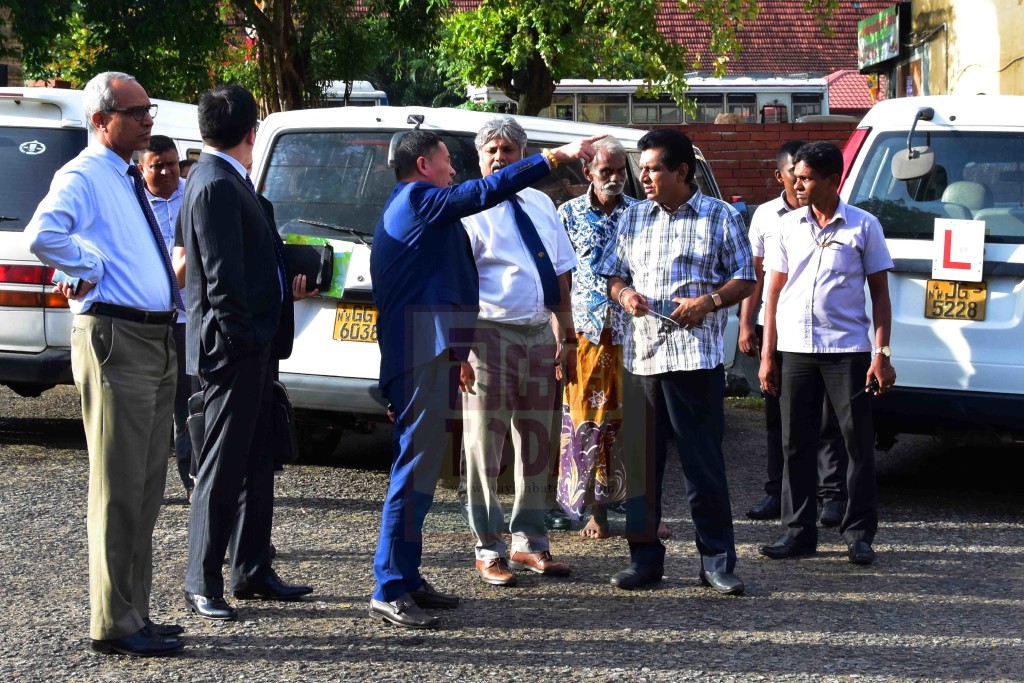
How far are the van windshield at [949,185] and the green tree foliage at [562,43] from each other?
34.2ft

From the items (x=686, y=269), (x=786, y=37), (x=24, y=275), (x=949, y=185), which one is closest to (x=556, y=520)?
(x=686, y=269)

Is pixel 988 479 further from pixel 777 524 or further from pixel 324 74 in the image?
pixel 324 74

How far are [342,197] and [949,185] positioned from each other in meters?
3.13

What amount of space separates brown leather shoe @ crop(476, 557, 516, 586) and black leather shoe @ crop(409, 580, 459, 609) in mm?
370

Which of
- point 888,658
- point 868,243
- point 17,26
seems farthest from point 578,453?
point 17,26

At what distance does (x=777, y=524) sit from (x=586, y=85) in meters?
18.6

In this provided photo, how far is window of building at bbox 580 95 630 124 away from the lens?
24.6 m

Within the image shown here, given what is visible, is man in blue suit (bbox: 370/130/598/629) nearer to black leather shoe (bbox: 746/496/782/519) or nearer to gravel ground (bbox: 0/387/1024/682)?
gravel ground (bbox: 0/387/1024/682)

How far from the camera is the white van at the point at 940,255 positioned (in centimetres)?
664

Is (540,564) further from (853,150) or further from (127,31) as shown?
(127,31)

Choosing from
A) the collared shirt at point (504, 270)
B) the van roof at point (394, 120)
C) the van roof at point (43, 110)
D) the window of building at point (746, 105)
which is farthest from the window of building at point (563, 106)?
the collared shirt at point (504, 270)

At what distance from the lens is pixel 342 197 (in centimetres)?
703

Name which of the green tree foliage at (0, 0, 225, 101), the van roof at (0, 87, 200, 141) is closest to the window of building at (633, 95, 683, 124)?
the green tree foliage at (0, 0, 225, 101)

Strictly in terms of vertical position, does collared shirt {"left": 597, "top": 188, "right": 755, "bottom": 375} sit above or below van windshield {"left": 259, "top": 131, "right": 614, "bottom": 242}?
below
